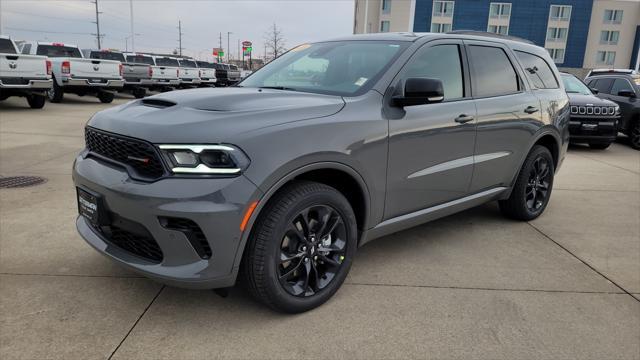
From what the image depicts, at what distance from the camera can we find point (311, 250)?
2920 millimetres

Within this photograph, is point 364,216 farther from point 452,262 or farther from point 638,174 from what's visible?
point 638,174

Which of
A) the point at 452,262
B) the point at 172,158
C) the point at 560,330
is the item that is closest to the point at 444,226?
the point at 452,262

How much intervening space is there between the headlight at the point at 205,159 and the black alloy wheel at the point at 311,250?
496 mm

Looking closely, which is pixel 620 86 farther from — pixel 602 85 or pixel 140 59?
pixel 140 59

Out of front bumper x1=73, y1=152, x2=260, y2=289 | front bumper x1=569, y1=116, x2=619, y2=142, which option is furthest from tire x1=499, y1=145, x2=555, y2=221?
front bumper x1=569, y1=116, x2=619, y2=142

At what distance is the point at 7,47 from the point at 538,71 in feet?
44.0

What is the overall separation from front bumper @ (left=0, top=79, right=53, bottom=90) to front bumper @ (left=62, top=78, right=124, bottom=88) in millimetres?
2012

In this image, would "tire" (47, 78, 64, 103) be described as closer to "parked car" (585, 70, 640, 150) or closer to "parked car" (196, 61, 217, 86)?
"parked car" (196, 61, 217, 86)

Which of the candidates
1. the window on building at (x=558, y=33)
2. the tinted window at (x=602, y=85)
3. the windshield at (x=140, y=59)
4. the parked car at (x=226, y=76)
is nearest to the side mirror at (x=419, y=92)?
the tinted window at (x=602, y=85)

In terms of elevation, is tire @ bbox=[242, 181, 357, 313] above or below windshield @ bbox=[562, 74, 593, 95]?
below

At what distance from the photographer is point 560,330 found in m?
2.91

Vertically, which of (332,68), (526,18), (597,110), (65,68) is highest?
(526,18)

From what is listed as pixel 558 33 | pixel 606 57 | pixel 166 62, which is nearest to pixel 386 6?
pixel 558 33

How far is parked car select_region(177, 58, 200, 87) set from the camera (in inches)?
898
